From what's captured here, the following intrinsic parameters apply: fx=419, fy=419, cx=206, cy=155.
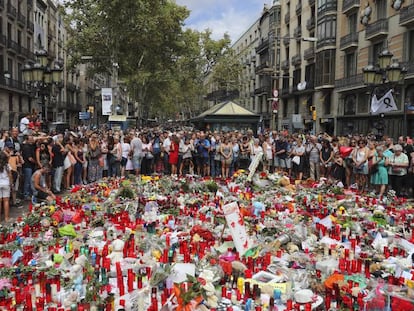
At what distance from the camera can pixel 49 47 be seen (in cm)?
5703

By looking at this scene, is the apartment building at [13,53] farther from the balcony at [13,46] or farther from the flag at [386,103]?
the flag at [386,103]

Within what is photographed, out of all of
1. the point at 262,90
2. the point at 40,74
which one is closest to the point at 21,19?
the point at 262,90

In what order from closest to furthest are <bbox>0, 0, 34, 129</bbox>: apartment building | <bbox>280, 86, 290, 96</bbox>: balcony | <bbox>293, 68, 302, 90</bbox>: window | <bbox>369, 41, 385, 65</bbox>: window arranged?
<bbox>369, 41, 385, 65</bbox>: window < <bbox>0, 0, 34, 129</bbox>: apartment building < <bbox>293, 68, 302, 90</bbox>: window < <bbox>280, 86, 290, 96</bbox>: balcony

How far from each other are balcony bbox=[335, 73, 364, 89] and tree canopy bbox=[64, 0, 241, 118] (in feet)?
45.1

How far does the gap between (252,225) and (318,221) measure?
3.81 feet

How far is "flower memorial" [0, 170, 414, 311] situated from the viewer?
4.29 metres

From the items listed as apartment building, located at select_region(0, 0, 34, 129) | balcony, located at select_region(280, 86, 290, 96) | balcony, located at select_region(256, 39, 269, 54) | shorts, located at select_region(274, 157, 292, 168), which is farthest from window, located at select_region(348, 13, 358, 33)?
apartment building, located at select_region(0, 0, 34, 129)

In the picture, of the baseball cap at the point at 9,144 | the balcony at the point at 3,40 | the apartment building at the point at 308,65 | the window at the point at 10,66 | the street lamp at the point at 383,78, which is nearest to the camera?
the baseball cap at the point at 9,144

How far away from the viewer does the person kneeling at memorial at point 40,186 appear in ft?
32.5

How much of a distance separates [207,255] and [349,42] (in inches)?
1293

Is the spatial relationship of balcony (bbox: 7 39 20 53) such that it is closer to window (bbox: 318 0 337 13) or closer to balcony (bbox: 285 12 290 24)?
window (bbox: 318 0 337 13)

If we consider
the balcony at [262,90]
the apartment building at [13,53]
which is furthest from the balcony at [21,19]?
the balcony at [262,90]

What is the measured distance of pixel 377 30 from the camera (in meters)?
29.8

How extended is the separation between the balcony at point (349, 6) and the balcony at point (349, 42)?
1914mm
